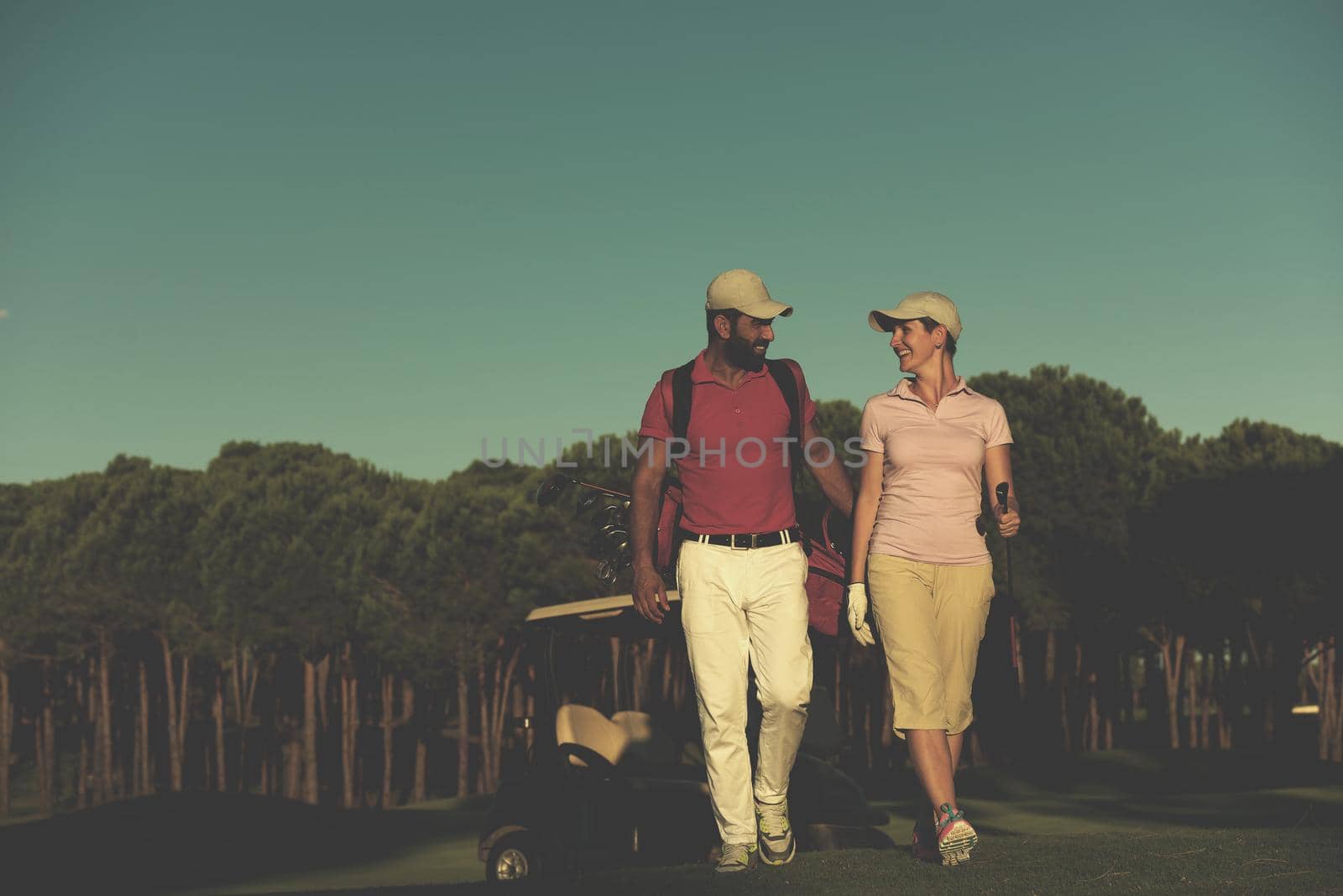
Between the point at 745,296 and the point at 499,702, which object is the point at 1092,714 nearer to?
the point at 499,702

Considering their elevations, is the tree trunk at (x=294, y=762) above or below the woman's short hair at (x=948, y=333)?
below

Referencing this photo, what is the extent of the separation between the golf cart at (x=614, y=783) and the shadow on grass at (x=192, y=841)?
5964 mm

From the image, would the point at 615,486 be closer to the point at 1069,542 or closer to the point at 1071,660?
the point at 1069,542

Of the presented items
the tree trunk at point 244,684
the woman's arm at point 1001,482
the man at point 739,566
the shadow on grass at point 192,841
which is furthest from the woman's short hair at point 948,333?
the tree trunk at point 244,684

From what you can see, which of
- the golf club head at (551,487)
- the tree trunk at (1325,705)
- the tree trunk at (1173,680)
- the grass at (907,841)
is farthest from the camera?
the tree trunk at (1173,680)

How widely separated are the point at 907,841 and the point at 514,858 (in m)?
7.70

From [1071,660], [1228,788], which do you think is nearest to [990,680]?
[1228,788]

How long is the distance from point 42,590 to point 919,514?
41580 millimetres

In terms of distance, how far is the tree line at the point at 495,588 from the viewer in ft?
128

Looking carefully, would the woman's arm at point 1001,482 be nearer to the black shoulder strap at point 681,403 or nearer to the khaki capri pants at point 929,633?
the khaki capri pants at point 929,633

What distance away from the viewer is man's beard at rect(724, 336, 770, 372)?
6656 millimetres

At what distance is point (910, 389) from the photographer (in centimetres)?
666

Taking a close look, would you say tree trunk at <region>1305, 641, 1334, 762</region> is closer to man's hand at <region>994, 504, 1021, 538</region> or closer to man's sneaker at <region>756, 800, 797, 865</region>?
man's hand at <region>994, 504, 1021, 538</region>

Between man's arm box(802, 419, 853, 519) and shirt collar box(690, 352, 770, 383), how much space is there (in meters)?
0.32
